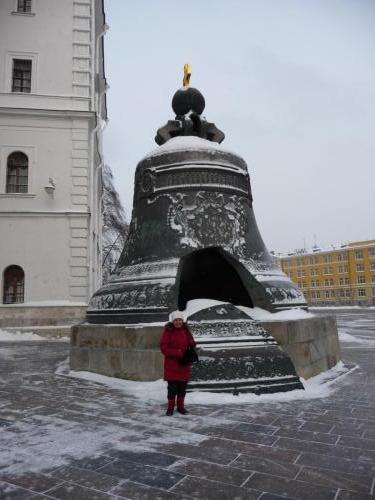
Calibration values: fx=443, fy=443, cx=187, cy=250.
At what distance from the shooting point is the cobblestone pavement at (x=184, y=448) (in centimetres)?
236

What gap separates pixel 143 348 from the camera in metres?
5.07

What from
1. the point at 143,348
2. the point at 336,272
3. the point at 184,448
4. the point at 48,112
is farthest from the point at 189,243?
the point at 336,272

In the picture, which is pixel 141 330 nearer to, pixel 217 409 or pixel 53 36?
pixel 217 409

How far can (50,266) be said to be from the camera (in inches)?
607

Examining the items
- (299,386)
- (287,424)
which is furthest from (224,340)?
(287,424)

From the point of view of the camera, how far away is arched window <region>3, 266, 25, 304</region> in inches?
601

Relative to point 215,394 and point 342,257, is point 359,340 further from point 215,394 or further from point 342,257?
point 342,257

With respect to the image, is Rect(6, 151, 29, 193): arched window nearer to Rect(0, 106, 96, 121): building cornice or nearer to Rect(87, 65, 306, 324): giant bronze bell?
Rect(0, 106, 96, 121): building cornice

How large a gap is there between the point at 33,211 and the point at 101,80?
9.76m

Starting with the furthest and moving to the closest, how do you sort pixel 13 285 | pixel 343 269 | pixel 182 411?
pixel 343 269 → pixel 13 285 → pixel 182 411

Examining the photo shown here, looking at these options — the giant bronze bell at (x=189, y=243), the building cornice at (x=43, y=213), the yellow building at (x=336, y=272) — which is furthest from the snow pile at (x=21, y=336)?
the yellow building at (x=336, y=272)

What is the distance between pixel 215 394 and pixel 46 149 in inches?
552

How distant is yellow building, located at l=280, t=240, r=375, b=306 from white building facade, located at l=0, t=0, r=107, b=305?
5066cm

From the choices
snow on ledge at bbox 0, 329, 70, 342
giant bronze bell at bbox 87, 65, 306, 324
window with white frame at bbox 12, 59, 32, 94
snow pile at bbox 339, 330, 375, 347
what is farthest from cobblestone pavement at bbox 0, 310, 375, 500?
window with white frame at bbox 12, 59, 32, 94
